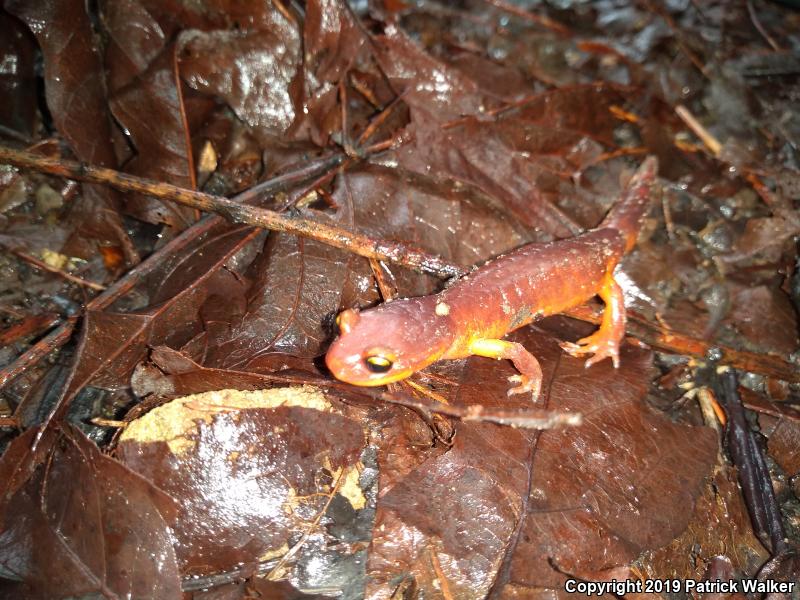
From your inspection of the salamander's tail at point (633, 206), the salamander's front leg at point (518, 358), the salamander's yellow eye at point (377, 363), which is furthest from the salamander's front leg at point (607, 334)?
the salamander's yellow eye at point (377, 363)

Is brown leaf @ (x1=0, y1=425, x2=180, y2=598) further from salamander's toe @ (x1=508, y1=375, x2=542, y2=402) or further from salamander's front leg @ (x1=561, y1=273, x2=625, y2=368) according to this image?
salamander's front leg @ (x1=561, y1=273, x2=625, y2=368)

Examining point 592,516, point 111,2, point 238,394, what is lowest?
point 592,516

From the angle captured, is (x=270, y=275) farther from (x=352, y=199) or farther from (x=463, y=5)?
(x=463, y=5)

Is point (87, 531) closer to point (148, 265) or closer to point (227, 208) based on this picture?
point (148, 265)

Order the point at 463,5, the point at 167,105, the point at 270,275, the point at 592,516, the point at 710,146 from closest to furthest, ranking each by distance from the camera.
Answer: the point at 592,516 → the point at 270,275 → the point at 167,105 → the point at 710,146 → the point at 463,5

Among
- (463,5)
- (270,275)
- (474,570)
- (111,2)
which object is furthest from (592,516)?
(463,5)

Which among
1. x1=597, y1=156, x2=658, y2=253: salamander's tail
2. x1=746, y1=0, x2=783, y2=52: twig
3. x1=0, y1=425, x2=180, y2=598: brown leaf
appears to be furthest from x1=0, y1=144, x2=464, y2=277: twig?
x1=746, y1=0, x2=783, y2=52: twig

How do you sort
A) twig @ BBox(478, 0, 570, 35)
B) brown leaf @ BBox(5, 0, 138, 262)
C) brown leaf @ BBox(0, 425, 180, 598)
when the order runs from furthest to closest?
twig @ BBox(478, 0, 570, 35)
brown leaf @ BBox(5, 0, 138, 262)
brown leaf @ BBox(0, 425, 180, 598)
